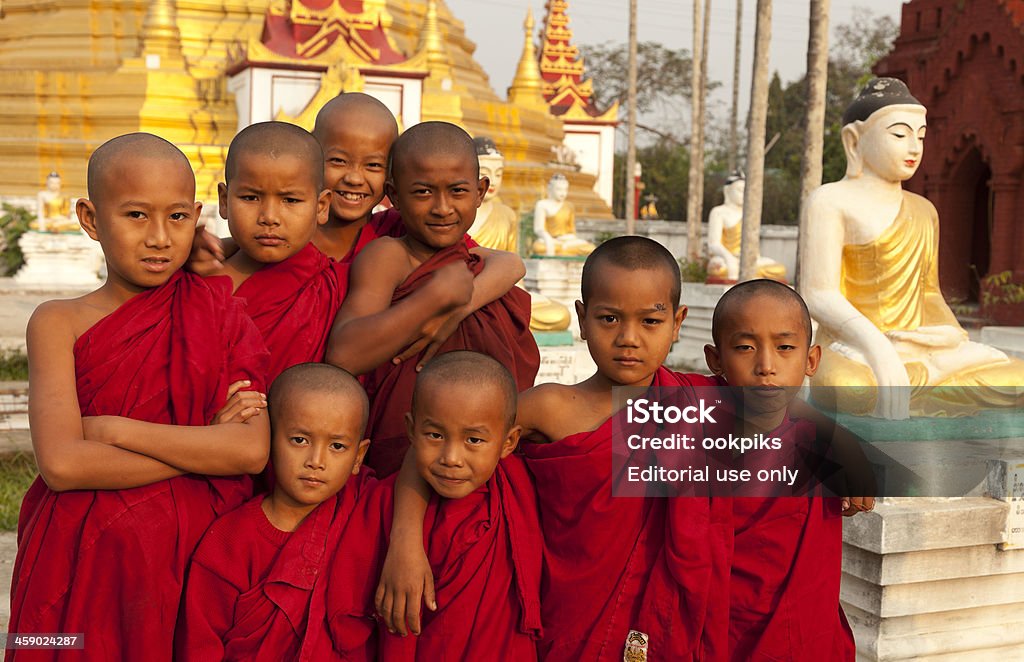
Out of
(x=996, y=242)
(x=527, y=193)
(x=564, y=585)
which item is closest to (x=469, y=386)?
(x=564, y=585)

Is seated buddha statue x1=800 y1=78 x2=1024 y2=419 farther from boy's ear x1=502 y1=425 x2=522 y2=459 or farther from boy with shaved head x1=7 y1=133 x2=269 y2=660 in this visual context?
boy with shaved head x1=7 y1=133 x2=269 y2=660

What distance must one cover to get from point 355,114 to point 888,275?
2.99m

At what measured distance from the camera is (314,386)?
237 centimetres

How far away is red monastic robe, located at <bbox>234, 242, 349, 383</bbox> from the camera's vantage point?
99.2 inches

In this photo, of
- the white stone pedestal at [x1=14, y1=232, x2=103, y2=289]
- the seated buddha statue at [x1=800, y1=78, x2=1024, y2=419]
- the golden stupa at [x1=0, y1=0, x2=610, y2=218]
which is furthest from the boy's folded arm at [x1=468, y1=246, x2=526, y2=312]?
the white stone pedestal at [x1=14, y1=232, x2=103, y2=289]

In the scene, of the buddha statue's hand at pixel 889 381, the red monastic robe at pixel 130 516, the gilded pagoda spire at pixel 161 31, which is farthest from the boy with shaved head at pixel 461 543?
the gilded pagoda spire at pixel 161 31

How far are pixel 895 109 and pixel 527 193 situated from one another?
1532 cm

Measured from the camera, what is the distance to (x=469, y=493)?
2.38 metres

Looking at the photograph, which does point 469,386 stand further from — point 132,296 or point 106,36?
point 106,36

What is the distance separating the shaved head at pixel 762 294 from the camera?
2637 mm

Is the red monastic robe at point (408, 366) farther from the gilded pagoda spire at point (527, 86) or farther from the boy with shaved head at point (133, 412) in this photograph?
the gilded pagoda spire at point (527, 86)

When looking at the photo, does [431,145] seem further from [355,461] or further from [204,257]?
[355,461]

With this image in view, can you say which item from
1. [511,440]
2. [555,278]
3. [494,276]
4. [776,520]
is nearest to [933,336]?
[776,520]

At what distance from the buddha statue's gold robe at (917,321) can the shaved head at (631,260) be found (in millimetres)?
2281
